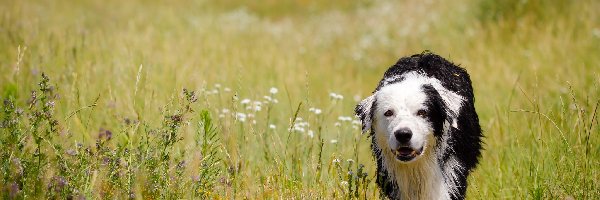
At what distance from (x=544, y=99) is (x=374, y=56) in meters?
Answer: 4.41

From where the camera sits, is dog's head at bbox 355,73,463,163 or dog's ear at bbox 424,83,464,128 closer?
dog's head at bbox 355,73,463,163

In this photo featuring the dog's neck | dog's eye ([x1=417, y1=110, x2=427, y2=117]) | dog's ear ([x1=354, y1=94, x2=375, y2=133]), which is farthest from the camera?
dog's ear ([x1=354, y1=94, x2=375, y2=133])

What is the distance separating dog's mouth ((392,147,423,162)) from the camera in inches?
131

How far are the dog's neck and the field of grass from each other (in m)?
0.23

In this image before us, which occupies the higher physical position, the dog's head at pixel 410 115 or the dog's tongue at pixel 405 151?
the dog's head at pixel 410 115

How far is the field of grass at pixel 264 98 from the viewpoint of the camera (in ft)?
10.6

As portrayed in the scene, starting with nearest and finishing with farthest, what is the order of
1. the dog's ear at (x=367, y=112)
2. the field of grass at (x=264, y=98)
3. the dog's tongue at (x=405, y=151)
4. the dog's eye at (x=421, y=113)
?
the field of grass at (x=264, y=98), the dog's tongue at (x=405, y=151), the dog's eye at (x=421, y=113), the dog's ear at (x=367, y=112)

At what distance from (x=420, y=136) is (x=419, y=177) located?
37 centimetres

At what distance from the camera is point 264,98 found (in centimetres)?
562

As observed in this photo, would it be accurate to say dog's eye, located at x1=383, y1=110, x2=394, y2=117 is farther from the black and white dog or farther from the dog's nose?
the dog's nose

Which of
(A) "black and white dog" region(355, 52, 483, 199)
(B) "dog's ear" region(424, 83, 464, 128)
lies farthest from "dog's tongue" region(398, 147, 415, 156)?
(B) "dog's ear" region(424, 83, 464, 128)

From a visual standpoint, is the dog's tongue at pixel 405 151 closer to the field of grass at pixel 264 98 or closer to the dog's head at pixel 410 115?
the dog's head at pixel 410 115

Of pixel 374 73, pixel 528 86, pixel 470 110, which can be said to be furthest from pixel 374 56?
pixel 470 110

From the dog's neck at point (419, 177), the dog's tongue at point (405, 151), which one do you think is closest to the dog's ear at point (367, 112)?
the dog's neck at point (419, 177)
